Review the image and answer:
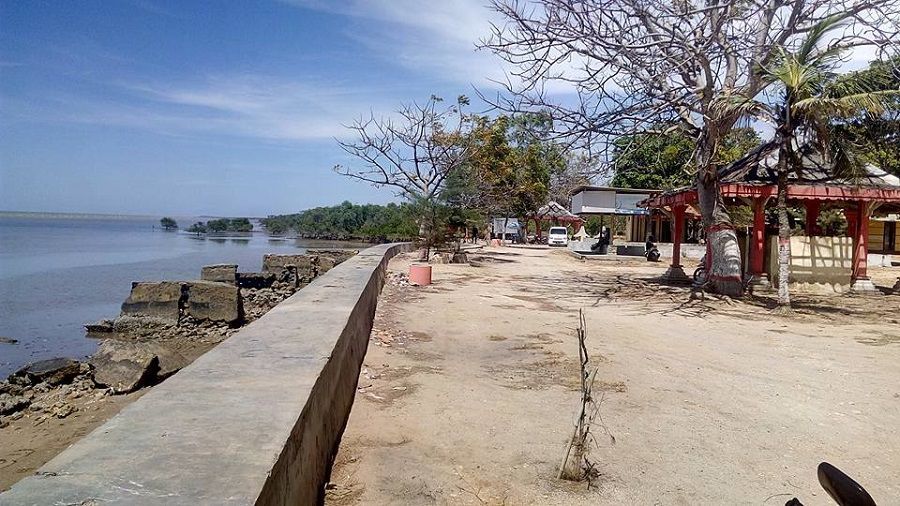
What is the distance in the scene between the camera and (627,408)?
19.1ft

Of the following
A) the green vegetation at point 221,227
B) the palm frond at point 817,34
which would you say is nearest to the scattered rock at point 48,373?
the palm frond at point 817,34

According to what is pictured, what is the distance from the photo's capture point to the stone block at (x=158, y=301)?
16.8m

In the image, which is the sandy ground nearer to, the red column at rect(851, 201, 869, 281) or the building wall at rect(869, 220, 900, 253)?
the red column at rect(851, 201, 869, 281)

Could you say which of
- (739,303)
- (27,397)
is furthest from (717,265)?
(27,397)

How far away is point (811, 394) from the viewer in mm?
6527

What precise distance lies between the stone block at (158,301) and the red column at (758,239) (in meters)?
14.2

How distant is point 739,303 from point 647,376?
749 cm

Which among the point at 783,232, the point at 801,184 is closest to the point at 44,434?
the point at 783,232

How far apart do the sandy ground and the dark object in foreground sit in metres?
1.92

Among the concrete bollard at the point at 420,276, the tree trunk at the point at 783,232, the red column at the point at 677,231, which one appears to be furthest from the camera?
the red column at the point at 677,231

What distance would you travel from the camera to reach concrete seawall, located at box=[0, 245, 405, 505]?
215 centimetres

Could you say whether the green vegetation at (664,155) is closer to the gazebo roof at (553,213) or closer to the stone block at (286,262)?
the gazebo roof at (553,213)

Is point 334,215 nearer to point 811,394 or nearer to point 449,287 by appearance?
point 449,287

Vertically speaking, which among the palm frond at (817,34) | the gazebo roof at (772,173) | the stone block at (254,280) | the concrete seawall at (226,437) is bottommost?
the stone block at (254,280)
